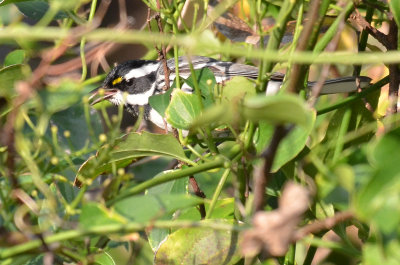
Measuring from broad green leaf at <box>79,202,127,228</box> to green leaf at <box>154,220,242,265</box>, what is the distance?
357 millimetres

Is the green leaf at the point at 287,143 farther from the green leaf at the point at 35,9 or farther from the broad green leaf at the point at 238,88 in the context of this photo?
the green leaf at the point at 35,9

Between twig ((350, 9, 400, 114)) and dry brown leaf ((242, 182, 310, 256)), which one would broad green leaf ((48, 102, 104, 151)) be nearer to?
twig ((350, 9, 400, 114))

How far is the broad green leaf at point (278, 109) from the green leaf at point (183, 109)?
0.62m

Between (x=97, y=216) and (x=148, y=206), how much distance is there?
0.06 meters

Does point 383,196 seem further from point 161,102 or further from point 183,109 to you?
point 161,102

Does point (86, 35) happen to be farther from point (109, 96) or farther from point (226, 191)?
point (109, 96)

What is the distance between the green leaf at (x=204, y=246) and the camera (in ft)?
3.71

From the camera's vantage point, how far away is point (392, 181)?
0.67m

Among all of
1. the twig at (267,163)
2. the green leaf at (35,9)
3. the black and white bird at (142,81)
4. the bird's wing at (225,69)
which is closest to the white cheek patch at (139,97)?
the black and white bird at (142,81)

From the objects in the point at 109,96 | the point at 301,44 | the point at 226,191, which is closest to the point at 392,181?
the point at 301,44

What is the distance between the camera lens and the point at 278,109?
0.64 metres

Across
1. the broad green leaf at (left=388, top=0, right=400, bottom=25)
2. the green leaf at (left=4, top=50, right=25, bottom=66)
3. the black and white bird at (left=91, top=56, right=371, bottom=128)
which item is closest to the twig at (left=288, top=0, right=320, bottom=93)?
the broad green leaf at (left=388, top=0, right=400, bottom=25)

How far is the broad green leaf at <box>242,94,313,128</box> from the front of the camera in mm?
634

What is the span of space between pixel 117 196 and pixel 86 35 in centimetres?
22
